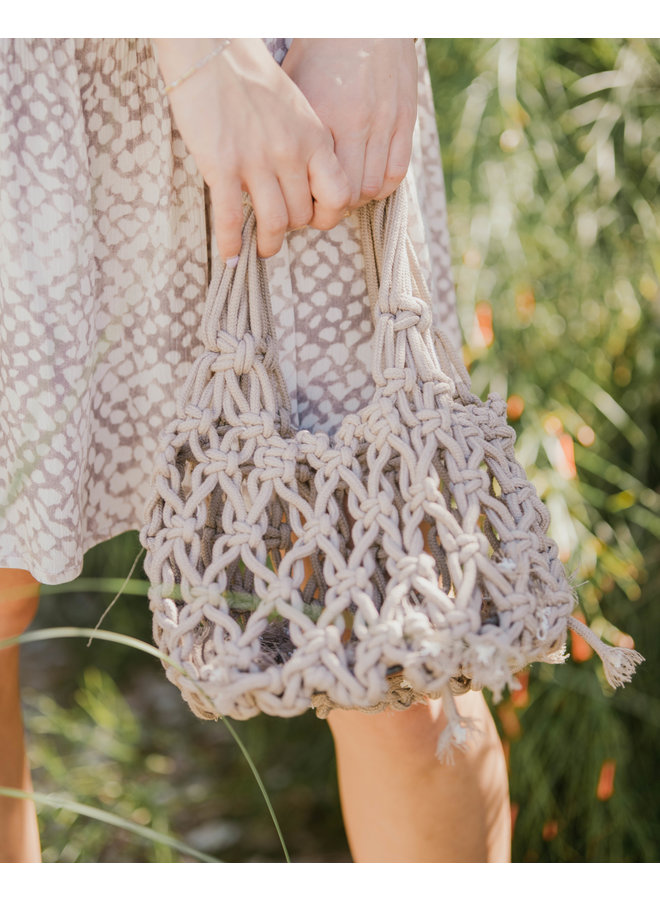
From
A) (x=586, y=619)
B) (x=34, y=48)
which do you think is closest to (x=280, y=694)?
(x=34, y=48)

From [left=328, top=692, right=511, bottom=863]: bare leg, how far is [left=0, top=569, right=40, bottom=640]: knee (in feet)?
1.08

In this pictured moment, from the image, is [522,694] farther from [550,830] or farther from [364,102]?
[364,102]

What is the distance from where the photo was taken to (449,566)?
1.94 feet

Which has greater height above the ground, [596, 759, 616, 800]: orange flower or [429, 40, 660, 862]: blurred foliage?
[429, 40, 660, 862]: blurred foliage

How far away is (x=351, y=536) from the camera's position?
637mm

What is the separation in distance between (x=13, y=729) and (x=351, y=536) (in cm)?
47

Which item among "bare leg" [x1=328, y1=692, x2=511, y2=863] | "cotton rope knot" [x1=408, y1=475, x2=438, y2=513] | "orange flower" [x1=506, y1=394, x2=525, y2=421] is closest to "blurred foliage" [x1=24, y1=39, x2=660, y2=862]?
"orange flower" [x1=506, y1=394, x2=525, y2=421]

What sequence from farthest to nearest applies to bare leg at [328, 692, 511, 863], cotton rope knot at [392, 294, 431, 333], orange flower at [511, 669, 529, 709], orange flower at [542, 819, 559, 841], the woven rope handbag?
orange flower at [542, 819, 559, 841]
orange flower at [511, 669, 529, 709]
bare leg at [328, 692, 511, 863]
cotton rope knot at [392, 294, 431, 333]
the woven rope handbag

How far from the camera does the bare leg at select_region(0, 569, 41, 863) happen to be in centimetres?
81

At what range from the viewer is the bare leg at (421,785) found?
30.7 inches

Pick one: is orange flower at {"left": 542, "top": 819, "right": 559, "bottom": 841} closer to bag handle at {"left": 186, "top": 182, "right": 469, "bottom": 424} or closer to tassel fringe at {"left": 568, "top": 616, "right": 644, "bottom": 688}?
tassel fringe at {"left": 568, "top": 616, "right": 644, "bottom": 688}
